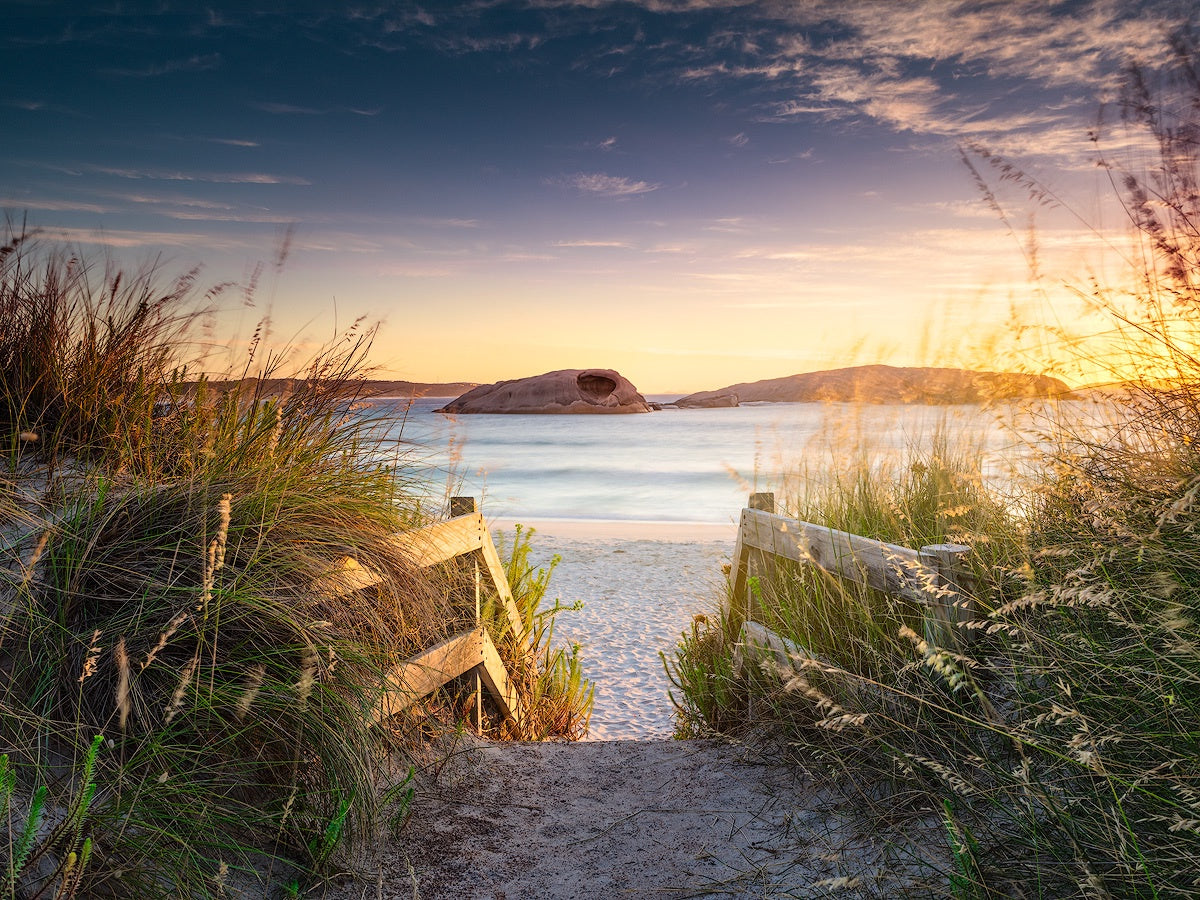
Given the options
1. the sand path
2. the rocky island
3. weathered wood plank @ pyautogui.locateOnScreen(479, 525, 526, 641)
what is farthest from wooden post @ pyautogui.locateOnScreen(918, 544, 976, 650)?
the rocky island

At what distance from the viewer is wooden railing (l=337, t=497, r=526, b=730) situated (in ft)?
10.2

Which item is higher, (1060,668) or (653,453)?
(1060,668)

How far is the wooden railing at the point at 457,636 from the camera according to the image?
3094 millimetres

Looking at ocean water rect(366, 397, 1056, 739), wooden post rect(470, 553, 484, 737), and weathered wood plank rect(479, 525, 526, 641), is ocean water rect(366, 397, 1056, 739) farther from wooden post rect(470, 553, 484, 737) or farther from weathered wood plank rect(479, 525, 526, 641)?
wooden post rect(470, 553, 484, 737)

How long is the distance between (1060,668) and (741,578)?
2316 millimetres

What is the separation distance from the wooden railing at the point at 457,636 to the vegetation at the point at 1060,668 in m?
1.24

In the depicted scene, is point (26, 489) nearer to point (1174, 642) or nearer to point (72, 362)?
point (72, 362)

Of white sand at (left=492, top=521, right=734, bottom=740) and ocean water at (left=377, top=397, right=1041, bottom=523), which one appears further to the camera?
white sand at (left=492, top=521, right=734, bottom=740)

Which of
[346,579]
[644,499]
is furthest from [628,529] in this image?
[346,579]

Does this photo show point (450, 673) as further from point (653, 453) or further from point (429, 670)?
point (653, 453)

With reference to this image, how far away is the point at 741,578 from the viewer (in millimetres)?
4656

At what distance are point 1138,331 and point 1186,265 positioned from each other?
0.31 m

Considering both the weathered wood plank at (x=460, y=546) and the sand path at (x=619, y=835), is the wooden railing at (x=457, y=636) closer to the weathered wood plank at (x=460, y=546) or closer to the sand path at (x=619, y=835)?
the weathered wood plank at (x=460, y=546)

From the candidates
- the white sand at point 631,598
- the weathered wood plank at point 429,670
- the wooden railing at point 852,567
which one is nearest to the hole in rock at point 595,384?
the white sand at point 631,598
